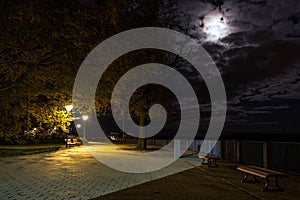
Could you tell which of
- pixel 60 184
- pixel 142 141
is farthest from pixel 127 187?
pixel 142 141

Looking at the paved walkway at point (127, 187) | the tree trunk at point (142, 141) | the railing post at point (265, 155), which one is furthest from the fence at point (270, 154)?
the tree trunk at point (142, 141)

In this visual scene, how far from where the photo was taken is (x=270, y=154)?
15750 millimetres

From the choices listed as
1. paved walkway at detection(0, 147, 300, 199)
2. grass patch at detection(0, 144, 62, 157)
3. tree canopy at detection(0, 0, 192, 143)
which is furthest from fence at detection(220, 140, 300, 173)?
grass patch at detection(0, 144, 62, 157)

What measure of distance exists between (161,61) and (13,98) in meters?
17.8

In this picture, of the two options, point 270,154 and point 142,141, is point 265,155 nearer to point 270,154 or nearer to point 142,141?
point 270,154

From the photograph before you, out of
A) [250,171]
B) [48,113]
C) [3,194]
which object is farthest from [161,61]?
[3,194]

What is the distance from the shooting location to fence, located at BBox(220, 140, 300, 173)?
14.0m

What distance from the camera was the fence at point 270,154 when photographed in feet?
46.1

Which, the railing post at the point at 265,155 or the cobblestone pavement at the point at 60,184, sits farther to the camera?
the railing post at the point at 265,155

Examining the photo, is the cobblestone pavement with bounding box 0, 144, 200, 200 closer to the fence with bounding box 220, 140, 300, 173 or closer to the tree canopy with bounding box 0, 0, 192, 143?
the tree canopy with bounding box 0, 0, 192, 143

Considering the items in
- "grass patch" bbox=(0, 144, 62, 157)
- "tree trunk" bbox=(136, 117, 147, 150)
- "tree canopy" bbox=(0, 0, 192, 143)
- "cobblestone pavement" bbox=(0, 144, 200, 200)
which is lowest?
"cobblestone pavement" bbox=(0, 144, 200, 200)

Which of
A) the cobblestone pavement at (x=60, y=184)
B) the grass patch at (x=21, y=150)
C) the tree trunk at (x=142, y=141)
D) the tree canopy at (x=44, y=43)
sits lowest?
the cobblestone pavement at (x=60, y=184)

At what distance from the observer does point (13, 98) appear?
13.6 metres

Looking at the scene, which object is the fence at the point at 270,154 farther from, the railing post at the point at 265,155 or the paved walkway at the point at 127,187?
the paved walkway at the point at 127,187
